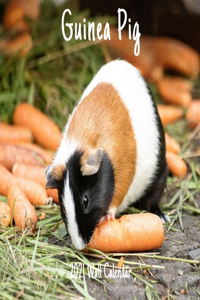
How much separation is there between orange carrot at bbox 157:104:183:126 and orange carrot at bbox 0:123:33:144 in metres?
1.35

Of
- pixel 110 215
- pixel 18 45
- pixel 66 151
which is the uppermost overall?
pixel 66 151

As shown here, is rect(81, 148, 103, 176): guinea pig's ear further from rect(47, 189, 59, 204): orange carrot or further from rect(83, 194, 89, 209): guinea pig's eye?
rect(47, 189, 59, 204): orange carrot

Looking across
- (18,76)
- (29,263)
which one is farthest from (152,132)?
(18,76)

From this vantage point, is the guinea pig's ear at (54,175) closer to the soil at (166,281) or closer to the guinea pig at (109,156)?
the guinea pig at (109,156)

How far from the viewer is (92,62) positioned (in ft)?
14.4

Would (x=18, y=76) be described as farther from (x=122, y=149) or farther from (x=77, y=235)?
(x=77, y=235)

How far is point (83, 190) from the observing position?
84.4 inches

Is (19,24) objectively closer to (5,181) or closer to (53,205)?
(5,181)

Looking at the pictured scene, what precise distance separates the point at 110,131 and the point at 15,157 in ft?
3.82

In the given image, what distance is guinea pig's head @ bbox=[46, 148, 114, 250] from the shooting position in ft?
6.88

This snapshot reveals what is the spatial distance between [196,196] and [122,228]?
85 cm

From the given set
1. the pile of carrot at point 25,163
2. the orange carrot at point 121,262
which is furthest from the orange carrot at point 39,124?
the orange carrot at point 121,262

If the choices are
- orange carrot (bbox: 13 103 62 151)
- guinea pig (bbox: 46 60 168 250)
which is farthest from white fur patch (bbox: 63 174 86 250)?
orange carrot (bbox: 13 103 62 151)

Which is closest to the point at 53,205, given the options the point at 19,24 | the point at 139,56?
the point at 19,24
